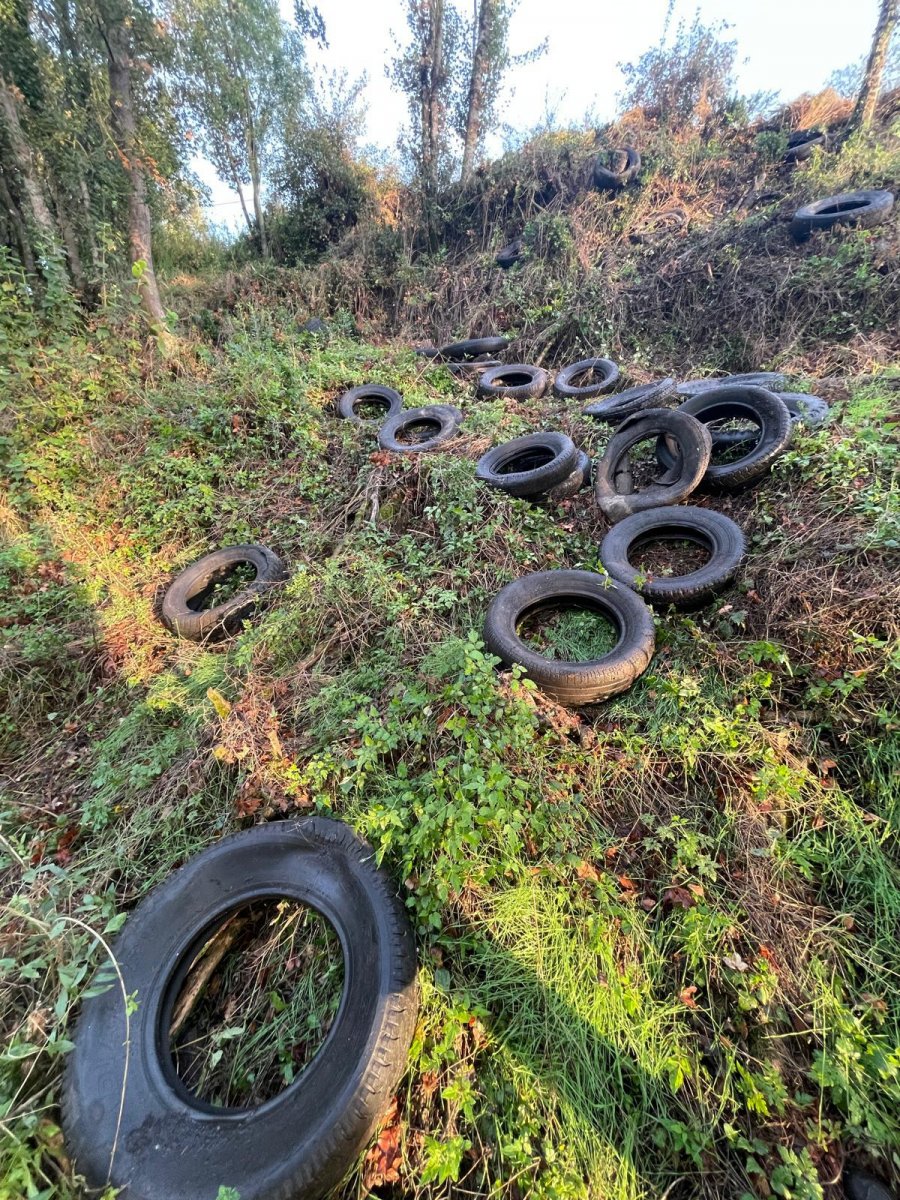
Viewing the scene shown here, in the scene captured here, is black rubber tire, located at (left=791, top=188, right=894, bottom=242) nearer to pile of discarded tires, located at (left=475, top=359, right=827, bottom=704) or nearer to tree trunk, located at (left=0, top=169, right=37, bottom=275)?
pile of discarded tires, located at (left=475, top=359, right=827, bottom=704)

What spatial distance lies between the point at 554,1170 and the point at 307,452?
558cm

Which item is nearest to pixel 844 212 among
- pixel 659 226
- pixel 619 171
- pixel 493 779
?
pixel 659 226

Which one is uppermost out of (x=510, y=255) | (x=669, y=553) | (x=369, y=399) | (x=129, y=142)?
(x=129, y=142)

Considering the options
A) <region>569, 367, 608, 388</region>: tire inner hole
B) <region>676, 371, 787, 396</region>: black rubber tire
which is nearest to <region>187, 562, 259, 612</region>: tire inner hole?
<region>676, 371, 787, 396</region>: black rubber tire

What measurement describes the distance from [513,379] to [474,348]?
4.79 feet

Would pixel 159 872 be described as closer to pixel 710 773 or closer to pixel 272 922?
pixel 272 922

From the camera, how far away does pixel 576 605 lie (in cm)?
347

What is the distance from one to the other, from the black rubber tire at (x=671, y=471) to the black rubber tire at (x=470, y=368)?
3.62m

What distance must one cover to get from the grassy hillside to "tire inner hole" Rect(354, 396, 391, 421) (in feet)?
3.26

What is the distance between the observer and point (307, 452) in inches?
214

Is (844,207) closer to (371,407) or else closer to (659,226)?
(659,226)

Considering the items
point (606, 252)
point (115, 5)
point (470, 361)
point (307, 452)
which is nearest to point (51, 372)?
point (307, 452)

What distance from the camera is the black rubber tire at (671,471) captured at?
390cm

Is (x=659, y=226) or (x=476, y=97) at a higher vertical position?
(x=476, y=97)
